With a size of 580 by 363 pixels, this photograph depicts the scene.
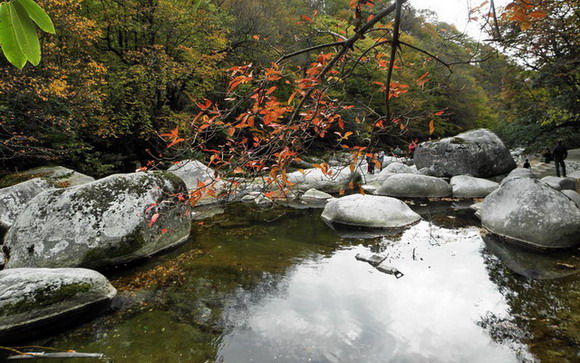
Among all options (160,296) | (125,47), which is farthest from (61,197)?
(125,47)

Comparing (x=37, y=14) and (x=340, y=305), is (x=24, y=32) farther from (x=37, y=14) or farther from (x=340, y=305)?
(x=340, y=305)

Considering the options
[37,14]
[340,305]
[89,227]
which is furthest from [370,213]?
[37,14]

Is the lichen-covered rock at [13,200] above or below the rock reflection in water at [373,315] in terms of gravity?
above

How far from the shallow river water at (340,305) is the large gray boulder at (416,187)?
4.26 meters

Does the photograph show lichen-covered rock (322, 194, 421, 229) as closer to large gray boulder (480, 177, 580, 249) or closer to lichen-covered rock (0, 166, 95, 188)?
large gray boulder (480, 177, 580, 249)

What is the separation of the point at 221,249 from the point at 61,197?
9.57 ft

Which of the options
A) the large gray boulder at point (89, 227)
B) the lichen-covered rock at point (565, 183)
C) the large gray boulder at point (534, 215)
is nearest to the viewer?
the large gray boulder at point (89, 227)

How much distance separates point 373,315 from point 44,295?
4179mm

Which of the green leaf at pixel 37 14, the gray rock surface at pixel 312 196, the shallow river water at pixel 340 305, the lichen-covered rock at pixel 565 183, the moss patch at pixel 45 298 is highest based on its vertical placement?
the green leaf at pixel 37 14

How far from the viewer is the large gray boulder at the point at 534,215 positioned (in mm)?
5781

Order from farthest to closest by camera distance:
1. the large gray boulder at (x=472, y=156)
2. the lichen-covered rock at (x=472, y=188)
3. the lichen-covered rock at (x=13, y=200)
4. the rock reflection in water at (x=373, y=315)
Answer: the large gray boulder at (x=472, y=156)
the lichen-covered rock at (x=472, y=188)
the lichen-covered rock at (x=13, y=200)
the rock reflection in water at (x=373, y=315)

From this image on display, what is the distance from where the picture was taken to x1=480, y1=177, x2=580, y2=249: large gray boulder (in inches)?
228

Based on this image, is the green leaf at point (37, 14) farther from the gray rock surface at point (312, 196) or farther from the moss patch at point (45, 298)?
the gray rock surface at point (312, 196)

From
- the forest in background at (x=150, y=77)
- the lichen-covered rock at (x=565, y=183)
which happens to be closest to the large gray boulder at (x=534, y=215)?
the forest in background at (x=150, y=77)
